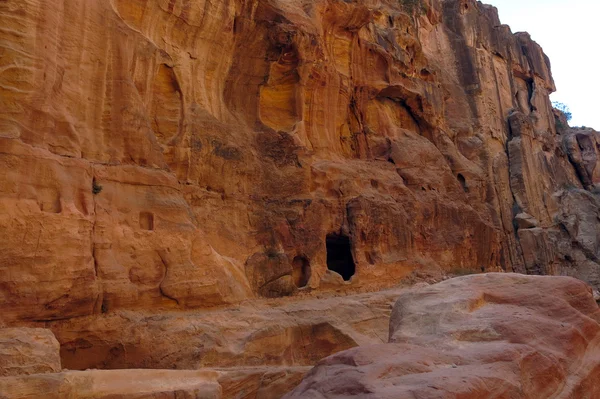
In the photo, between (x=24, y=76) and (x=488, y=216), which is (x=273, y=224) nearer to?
(x=24, y=76)

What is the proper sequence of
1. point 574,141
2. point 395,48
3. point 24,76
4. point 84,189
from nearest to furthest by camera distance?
point 24,76 < point 84,189 < point 395,48 < point 574,141

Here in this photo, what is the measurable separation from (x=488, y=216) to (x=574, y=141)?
19112 mm

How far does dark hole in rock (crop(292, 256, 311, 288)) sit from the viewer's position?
15.1 m

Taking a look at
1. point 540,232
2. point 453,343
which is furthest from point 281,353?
point 540,232

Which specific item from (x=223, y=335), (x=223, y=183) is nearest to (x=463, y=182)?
(x=223, y=183)

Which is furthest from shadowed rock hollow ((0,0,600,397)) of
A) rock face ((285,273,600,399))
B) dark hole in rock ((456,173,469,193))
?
rock face ((285,273,600,399))

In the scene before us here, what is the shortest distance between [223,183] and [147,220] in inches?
138

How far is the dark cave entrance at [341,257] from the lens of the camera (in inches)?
674

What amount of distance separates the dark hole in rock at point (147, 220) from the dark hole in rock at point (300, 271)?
17.1 ft

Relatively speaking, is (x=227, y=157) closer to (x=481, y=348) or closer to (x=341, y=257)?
(x=341, y=257)

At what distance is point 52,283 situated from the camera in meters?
8.62

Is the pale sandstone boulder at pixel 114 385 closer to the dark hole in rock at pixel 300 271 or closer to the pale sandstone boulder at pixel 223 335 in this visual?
the pale sandstone boulder at pixel 223 335

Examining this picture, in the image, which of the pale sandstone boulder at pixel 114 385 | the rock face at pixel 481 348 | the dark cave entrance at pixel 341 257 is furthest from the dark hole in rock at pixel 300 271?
the pale sandstone boulder at pixel 114 385

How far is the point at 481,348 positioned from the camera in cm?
618
